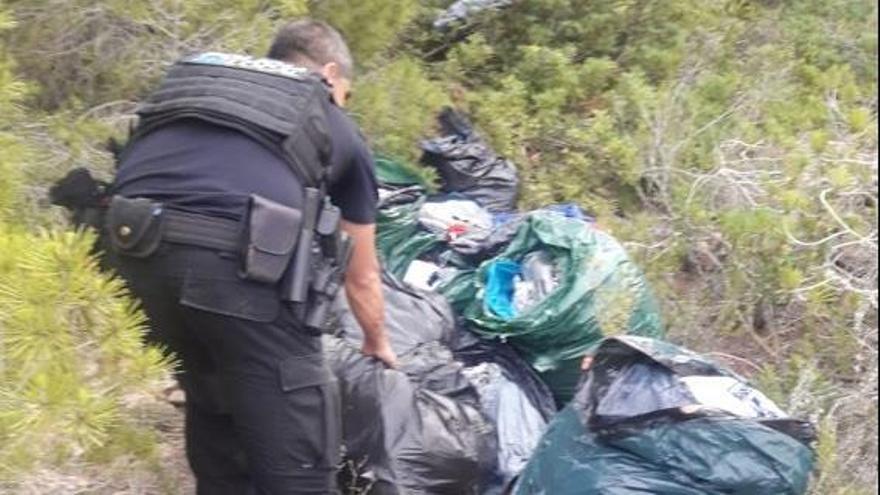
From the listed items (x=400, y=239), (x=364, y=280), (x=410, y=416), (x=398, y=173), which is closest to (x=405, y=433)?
(x=410, y=416)

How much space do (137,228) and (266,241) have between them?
0.29 m

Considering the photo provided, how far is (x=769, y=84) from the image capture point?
6320 millimetres

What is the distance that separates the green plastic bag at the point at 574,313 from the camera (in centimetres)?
402

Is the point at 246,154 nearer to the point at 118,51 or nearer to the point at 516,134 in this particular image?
the point at 118,51

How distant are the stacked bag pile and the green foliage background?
387mm

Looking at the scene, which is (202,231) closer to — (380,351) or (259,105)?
(259,105)

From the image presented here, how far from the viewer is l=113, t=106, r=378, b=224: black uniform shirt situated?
2.76 meters

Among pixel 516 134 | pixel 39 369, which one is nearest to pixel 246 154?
pixel 39 369

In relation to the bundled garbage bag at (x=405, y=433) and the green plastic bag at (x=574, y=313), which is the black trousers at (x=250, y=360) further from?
the green plastic bag at (x=574, y=313)

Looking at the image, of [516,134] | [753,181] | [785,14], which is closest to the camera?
[753,181]

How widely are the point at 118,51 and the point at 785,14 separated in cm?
453

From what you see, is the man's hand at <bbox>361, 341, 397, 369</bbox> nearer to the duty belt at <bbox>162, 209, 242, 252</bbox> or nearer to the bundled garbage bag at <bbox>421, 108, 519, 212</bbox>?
the duty belt at <bbox>162, 209, 242, 252</bbox>

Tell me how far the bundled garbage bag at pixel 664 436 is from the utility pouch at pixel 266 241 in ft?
3.29

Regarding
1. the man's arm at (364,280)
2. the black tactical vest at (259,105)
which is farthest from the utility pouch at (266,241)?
the man's arm at (364,280)
